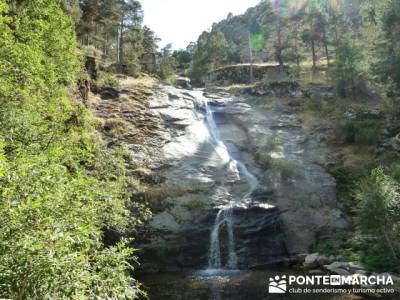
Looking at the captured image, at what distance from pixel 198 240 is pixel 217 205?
326cm

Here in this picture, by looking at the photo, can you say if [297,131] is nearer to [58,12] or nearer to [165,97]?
[165,97]

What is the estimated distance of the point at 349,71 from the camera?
149ft

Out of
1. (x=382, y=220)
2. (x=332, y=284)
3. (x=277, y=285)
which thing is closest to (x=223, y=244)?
(x=277, y=285)

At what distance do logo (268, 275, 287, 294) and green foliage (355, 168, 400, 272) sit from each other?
15.8ft

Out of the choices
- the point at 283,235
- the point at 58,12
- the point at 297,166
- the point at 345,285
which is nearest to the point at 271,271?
the point at 283,235

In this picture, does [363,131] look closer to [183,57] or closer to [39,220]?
[39,220]

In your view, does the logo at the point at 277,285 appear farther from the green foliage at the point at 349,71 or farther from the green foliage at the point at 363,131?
the green foliage at the point at 349,71

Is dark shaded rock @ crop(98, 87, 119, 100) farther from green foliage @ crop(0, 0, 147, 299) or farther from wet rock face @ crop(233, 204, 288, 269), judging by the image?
green foliage @ crop(0, 0, 147, 299)

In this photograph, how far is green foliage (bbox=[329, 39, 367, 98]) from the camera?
1745 inches

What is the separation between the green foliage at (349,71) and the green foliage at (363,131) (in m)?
7.35

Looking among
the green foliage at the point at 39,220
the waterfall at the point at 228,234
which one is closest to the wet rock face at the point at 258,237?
the waterfall at the point at 228,234

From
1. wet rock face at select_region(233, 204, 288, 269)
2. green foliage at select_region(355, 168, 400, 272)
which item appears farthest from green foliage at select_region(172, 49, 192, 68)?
green foliage at select_region(355, 168, 400, 272)

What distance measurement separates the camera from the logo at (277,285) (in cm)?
1997

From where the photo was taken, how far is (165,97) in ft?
143
